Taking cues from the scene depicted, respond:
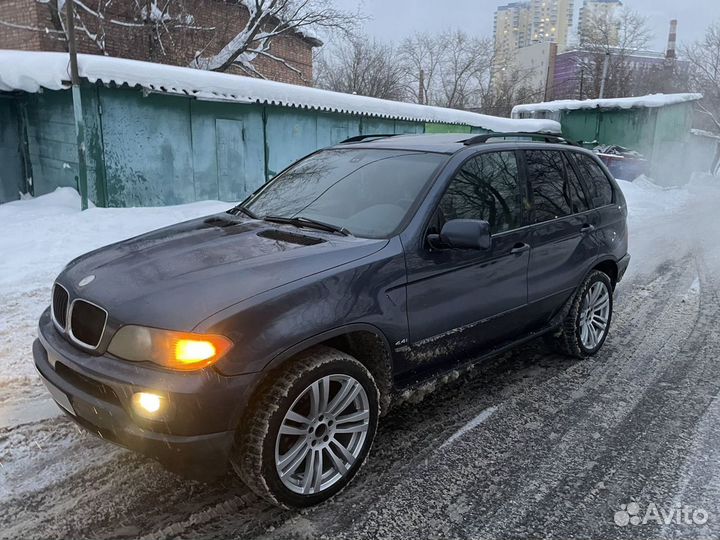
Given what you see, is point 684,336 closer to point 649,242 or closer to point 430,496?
point 430,496

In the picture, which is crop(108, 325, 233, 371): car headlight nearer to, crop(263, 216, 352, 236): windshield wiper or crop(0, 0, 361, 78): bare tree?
crop(263, 216, 352, 236): windshield wiper

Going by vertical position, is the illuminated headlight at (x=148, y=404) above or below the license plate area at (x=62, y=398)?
above

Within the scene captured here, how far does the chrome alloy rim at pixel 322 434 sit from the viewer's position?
2586 mm

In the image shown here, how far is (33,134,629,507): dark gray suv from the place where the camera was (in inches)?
92.3

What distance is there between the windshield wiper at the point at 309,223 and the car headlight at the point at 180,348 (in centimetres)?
113

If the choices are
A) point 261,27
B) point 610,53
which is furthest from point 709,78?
point 261,27

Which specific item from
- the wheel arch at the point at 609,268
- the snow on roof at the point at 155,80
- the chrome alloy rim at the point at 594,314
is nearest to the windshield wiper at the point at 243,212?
the chrome alloy rim at the point at 594,314

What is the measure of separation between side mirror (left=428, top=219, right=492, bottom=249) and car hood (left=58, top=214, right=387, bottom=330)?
0.35 meters

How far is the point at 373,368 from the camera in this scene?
2998 mm

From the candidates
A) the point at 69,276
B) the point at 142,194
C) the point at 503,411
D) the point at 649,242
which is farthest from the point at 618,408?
the point at 142,194

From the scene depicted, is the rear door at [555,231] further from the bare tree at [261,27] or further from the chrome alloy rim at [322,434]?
the bare tree at [261,27]

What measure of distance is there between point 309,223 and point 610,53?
44786 millimetres

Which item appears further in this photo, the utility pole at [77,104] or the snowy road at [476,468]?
the utility pole at [77,104]

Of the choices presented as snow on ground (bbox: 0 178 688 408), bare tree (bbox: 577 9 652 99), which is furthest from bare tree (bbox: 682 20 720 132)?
snow on ground (bbox: 0 178 688 408)
